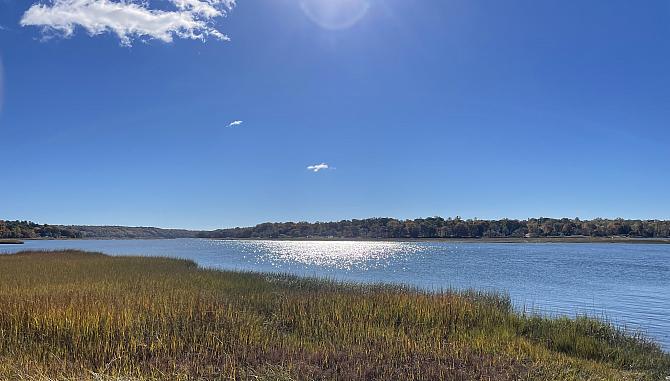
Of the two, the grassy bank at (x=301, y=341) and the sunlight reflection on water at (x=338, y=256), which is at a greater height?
the grassy bank at (x=301, y=341)

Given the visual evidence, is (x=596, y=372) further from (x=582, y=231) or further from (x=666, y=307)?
(x=582, y=231)

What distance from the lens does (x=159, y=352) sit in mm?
11000

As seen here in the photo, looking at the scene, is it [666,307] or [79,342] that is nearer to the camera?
[79,342]

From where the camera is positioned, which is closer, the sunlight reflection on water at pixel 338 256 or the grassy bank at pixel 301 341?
the grassy bank at pixel 301 341

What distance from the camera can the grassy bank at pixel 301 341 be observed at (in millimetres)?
9855

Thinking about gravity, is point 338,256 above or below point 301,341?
below

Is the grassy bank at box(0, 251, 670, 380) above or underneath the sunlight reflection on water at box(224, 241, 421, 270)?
→ above

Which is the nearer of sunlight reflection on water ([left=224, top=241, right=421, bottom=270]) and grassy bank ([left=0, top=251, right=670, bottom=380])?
grassy bank ([left=0, top=251, right=670, bottom=380])

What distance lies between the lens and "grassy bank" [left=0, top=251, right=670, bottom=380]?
388 inches

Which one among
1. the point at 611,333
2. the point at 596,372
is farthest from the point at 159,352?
the point at 611,333

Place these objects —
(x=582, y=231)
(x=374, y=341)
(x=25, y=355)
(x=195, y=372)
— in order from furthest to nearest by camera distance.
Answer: (x=582, y=231)
(x=374, y=341)
(x=25, y=355)
(x=195, y=372)

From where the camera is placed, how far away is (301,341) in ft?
41.0

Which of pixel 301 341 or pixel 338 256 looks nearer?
pixel 301 341

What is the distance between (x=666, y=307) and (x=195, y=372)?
23.8m
